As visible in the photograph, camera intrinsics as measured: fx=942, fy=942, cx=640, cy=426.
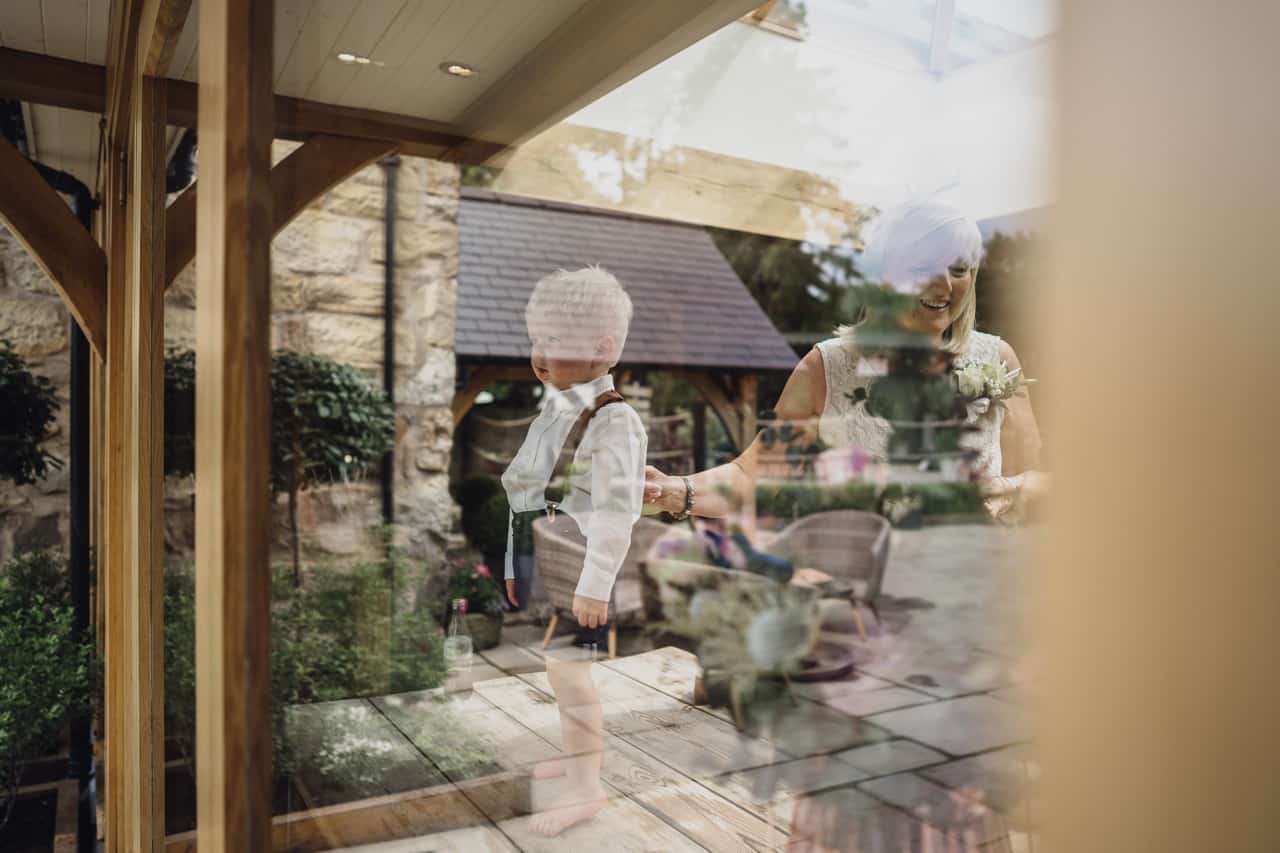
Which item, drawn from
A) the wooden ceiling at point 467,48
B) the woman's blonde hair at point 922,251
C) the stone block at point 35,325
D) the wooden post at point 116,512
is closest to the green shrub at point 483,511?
the wooden post at point 116,512

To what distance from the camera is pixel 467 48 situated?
157cm

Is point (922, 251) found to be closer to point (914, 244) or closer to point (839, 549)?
point (914, 244)

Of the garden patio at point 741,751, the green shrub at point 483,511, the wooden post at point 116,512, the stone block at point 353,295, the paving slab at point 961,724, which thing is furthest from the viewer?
the stone block at point 353,295

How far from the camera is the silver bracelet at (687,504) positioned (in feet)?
4.40

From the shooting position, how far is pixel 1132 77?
0.19m

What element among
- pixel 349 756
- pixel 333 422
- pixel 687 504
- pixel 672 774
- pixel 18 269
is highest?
pixel 18 269

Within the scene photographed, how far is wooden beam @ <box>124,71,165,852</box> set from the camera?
152 cm

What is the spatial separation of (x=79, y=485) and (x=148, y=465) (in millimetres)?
1836

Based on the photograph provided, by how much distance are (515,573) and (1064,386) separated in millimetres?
1465

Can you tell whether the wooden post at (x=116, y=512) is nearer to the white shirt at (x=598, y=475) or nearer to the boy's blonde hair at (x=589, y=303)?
the boy's blonde hair at (x=589, y=303)

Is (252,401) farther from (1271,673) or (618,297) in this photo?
(618,297)

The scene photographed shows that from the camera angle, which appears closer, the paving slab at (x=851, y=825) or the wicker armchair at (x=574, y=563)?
the paving slab at (x=851, y=825)

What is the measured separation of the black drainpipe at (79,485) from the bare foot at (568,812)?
188cm

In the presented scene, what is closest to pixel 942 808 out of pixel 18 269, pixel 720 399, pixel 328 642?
pixel 720 399
